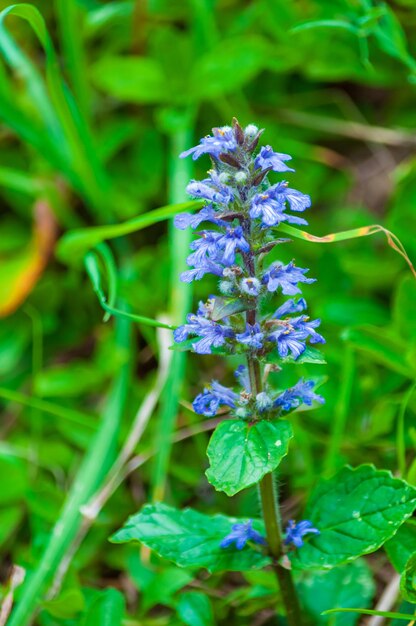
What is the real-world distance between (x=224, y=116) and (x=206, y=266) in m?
1.59

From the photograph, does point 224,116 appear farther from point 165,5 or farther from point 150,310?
point 150,310

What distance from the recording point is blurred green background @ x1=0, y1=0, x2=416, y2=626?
2.10 meters

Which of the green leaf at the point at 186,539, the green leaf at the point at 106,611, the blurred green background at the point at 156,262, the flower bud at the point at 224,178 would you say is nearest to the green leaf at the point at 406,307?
the blurred green background at the point at 156,262

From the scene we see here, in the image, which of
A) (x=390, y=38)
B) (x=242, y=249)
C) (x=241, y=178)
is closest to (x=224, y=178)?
(x=241, y=178)

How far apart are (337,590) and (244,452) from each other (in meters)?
0.67

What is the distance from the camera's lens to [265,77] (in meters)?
3.00

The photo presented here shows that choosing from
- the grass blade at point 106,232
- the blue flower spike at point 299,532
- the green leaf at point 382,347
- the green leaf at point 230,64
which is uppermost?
the green leaf at point 230,64

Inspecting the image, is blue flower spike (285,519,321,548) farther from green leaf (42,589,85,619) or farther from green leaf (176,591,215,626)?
green leaf (42,589,85,619)

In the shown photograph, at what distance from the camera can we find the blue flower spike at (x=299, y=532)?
1577 mm

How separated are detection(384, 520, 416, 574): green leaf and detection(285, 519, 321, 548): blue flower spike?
0.18m

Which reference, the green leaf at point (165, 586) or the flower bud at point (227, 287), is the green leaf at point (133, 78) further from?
the green leaf at point (165, 586)

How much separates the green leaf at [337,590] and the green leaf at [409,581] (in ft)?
1.00

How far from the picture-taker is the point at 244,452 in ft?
4.55

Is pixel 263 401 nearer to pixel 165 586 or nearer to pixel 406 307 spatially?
pixel 165 586
